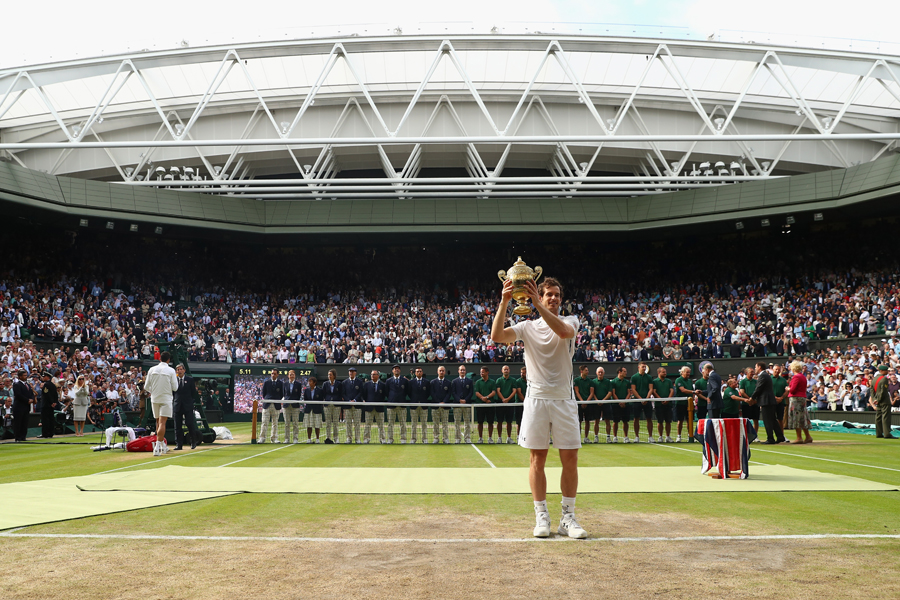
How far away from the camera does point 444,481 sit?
27.9 feet

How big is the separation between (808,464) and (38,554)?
10.5 metres

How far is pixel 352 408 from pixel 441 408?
2195mm

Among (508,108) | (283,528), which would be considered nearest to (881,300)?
(508,108)

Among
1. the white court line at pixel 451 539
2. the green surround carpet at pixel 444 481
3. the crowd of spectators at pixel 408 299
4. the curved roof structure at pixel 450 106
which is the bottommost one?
the green surround carpet at pixel 444 481

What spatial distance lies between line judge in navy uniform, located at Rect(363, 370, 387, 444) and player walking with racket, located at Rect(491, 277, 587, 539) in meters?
11.5

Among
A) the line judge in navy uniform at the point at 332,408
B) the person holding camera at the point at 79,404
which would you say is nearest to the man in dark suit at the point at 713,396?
the line judge in navy uniform at the point at 332,408

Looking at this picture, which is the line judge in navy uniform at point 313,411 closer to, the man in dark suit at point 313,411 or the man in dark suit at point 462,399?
the man in dark suit at point 313,411

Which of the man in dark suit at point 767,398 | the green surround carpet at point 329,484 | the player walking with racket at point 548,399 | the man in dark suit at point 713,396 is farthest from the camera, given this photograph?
the man in dark suit at point 713,396

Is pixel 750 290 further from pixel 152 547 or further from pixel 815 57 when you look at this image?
pixel 152 547

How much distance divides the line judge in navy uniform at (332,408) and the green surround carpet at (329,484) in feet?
21.7

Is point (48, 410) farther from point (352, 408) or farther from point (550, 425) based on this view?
point (550, 425)

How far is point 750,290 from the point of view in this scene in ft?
113

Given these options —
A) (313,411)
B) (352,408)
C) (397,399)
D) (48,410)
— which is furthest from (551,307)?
(48,410)

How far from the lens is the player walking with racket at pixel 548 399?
5066mm
